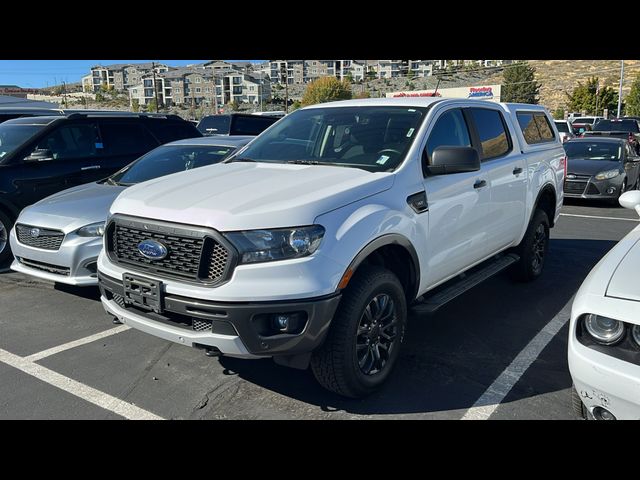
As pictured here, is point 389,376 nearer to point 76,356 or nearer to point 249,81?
point 76,356

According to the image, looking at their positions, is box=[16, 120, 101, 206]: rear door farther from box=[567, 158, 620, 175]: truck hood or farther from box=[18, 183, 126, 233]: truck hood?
box=[567, 158, 620, 175]: truck hood

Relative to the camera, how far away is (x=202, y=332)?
298 cm

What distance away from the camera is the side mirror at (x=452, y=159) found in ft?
12.1

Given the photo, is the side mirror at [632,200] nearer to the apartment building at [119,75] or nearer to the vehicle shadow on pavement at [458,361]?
the vehicle shadow on pavement at [458,361]

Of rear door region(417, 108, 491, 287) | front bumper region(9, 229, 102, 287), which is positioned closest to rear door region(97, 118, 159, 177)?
front bumper region(9, 229, 102, 287)

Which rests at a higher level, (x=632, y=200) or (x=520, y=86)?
(x=632, y=200)

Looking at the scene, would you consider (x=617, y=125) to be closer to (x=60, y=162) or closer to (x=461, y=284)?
(x=461, y=284)

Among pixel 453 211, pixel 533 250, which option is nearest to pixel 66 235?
pixel 453 211

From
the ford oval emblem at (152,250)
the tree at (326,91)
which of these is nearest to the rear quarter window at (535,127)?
the ford oval emblem at (152,250)

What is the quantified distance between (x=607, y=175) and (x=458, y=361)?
9450 millimetres

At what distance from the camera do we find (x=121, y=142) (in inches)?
313

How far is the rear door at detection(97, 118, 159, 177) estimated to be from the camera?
25.3 feet
